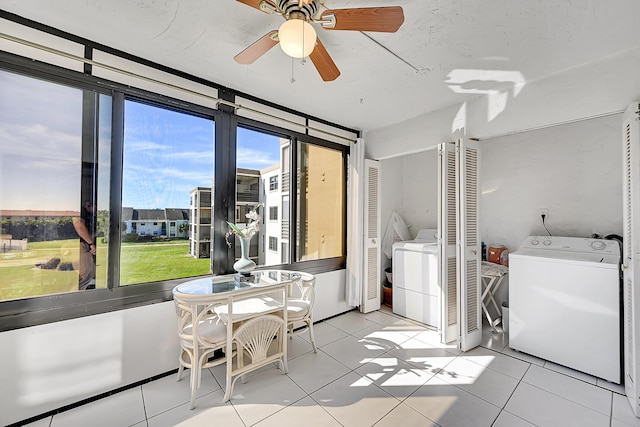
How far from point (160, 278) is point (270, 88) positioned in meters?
2.01

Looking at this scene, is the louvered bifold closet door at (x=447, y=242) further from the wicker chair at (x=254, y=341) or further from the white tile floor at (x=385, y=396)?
the wicker chair at (x=254, y=341)

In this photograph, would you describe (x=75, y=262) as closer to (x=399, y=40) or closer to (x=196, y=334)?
(x=196, y=334)

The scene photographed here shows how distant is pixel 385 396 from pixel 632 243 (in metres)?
2.07

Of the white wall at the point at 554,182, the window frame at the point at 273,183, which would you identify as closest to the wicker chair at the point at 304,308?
the window frame at the point at 273,183

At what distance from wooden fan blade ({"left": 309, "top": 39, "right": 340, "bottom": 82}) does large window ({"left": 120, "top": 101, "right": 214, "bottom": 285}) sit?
1.34 meters

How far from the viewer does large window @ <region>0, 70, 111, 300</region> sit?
67.4 inches

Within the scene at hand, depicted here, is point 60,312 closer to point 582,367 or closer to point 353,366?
point 353,366

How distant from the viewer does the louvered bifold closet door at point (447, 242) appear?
9.25ft

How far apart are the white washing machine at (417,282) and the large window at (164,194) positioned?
2.45 meters

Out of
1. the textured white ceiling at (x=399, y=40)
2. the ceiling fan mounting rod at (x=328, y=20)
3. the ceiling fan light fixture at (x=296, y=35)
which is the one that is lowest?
the ceiling fan light fixture at (x=296, y=35)

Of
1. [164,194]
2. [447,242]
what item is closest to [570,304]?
[447,242]

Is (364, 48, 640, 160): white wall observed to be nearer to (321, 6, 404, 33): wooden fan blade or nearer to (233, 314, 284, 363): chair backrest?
(321, 6, 404, 33): wooden fan blade

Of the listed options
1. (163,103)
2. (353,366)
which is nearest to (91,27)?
(163,103)

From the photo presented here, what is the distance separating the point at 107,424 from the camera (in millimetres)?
1708
